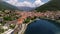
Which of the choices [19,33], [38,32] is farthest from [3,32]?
[38,32]

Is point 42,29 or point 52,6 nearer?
point 42,29

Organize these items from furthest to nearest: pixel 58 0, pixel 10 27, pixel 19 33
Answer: pixel 58 0, pixel 10 27, pixel 19 33

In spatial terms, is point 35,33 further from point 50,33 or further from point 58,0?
point 58,0

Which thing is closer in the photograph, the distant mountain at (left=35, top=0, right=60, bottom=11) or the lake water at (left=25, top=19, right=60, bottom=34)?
the lake water at (left=25, top=19, right=60, bottom=34)

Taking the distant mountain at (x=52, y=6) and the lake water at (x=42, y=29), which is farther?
the distant mountain at (x=52, y=6)

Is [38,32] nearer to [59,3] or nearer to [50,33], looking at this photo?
[50,33]

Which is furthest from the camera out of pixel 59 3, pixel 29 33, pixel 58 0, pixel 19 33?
pixel 58 0

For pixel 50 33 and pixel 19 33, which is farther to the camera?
pixel 50 33

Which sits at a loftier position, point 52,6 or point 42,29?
point 52,6

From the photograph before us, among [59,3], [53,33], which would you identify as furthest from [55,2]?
[53,33]
